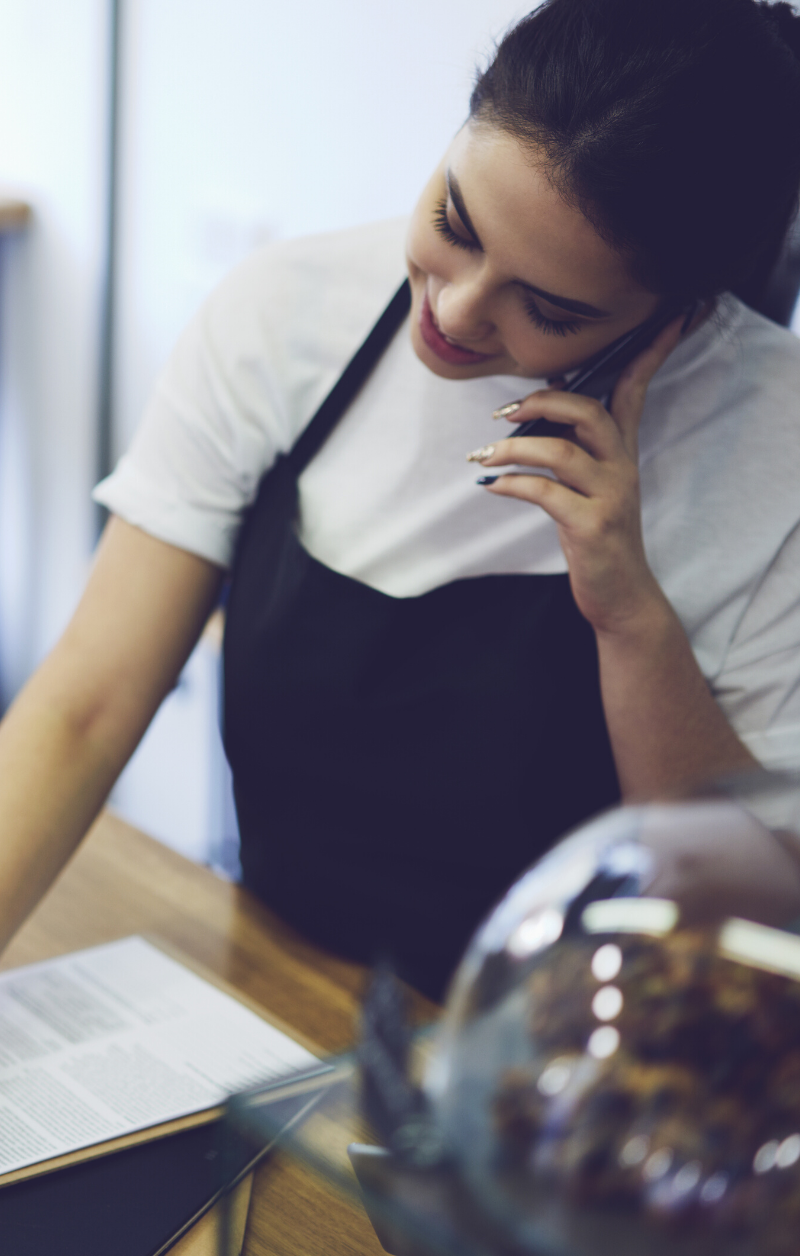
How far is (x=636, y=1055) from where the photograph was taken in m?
0.31

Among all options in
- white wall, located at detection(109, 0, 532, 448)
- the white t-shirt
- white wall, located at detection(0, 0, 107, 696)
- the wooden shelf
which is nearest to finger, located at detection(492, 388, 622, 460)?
the white t-shirt

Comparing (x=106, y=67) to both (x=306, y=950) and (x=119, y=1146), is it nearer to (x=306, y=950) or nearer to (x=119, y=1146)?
(x=306, y=950)

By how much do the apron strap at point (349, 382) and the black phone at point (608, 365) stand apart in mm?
160

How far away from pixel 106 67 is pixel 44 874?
1904 mm

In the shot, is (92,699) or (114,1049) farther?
(92,699)

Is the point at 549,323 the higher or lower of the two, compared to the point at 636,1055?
higher

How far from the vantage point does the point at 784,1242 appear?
29 centimetres

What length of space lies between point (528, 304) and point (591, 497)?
5.5 inches

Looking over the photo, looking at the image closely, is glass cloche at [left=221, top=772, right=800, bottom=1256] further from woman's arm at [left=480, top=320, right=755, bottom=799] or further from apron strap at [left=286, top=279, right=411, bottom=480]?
apron strap at [left=286, top=279, right=411, bottom=480]

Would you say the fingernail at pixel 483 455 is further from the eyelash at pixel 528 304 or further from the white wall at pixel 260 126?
the white wall at pixel 260 126

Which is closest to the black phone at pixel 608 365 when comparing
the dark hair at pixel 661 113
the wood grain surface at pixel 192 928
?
the dark hair at pixel 661 113

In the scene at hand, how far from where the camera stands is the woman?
731 mm

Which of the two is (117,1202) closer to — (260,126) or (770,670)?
(770,670)

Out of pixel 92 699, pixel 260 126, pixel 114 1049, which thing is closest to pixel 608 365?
pixel 92 699
